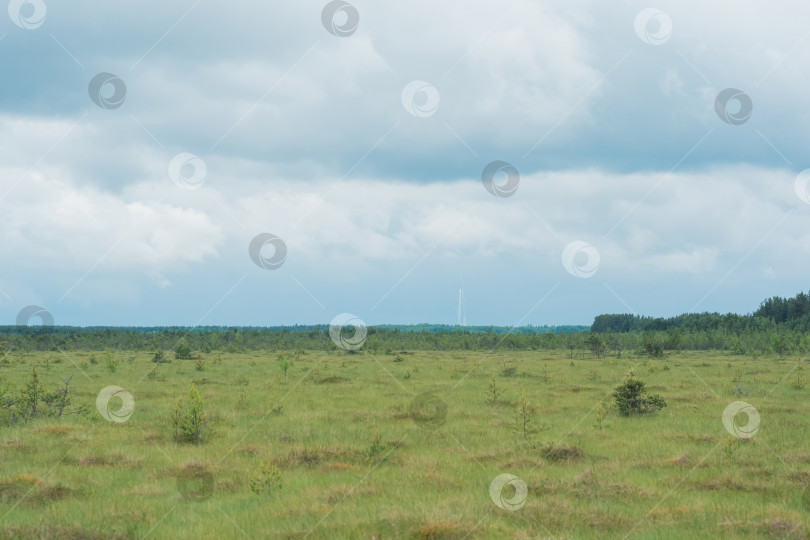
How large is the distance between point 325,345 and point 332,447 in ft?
239

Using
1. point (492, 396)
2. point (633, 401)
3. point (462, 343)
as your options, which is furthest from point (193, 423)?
point (462, 343)

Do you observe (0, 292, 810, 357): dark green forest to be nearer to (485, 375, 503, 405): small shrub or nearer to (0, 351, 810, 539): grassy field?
(485, 375, 503, 405): small shrub

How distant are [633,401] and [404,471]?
12.2 m

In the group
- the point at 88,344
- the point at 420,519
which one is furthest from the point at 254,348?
the point at 420,519

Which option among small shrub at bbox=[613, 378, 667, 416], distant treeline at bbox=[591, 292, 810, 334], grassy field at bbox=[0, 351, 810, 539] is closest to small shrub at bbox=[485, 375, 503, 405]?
grassy field at bbox=[0, 351, 810, 539]

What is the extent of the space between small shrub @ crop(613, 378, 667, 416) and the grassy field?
0.75 metres

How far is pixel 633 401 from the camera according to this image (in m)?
21.9

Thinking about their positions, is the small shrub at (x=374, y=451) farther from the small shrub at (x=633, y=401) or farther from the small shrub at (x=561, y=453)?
the small shrub at (x=633, y=401)

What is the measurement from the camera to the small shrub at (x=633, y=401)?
71.7 ft

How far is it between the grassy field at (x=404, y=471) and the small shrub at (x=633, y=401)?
75 cm

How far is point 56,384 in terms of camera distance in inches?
1155

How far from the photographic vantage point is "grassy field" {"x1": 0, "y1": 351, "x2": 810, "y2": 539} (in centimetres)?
953

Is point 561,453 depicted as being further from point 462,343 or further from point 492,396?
point 462,343

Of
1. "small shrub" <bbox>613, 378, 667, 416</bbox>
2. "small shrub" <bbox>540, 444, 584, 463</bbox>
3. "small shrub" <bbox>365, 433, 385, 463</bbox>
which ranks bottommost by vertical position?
"small shrub" <bbox>540, 444, 584, 463</bbox>
